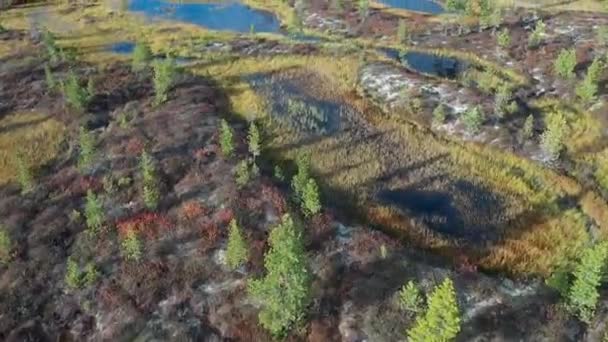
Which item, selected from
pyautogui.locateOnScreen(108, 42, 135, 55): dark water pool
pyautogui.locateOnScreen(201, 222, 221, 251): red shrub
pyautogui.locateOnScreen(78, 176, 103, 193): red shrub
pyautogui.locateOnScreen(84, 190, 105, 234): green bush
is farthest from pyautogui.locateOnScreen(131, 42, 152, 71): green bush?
pyautogui.locateOnScreen(201, 222, 221, 251): red shrub

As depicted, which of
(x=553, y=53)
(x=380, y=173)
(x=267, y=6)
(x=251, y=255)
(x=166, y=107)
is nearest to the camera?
(x=251, y=255)

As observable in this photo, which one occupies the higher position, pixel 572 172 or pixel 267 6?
pixel 267 6

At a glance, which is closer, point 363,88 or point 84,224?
point 84,224

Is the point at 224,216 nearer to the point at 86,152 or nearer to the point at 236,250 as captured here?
the point at 236,250

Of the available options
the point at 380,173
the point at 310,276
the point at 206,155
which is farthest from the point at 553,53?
the point at 310,276

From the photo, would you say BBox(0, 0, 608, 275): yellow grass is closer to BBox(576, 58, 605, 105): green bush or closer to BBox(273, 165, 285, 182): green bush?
BBox(576, 58, 605, 105): green bush

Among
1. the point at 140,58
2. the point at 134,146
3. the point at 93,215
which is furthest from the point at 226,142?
the point at 140,58

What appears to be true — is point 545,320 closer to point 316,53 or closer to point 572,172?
point 572,172
